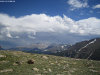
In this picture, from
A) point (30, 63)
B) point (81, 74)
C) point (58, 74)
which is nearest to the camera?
point (58, 74)

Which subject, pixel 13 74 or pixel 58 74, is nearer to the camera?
pixel 13 74

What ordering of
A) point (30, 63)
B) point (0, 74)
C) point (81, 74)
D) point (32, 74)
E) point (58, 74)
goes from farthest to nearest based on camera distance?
point (30, 63), point (81, 74), point (58, 74), point (32, 74), point (0, 74)

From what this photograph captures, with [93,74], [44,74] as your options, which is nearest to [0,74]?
[44,74]

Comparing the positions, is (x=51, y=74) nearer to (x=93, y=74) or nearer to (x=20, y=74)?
(x=20, y=74)

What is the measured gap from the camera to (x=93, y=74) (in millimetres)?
35031

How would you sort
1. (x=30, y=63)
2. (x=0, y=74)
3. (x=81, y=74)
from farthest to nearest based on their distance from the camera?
(x=30, y=63), (x=81, y=74), (x=0, y=74)

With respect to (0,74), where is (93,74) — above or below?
below

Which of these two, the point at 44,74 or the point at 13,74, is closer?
the point at 13,74

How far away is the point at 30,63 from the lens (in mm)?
41156

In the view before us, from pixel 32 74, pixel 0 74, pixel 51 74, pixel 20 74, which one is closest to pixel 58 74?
pixel 51 74

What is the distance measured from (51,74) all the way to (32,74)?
4534mm

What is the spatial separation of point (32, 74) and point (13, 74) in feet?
13.4

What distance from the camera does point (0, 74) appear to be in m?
26.3

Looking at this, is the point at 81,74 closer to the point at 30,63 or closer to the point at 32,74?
the point at 32,74
